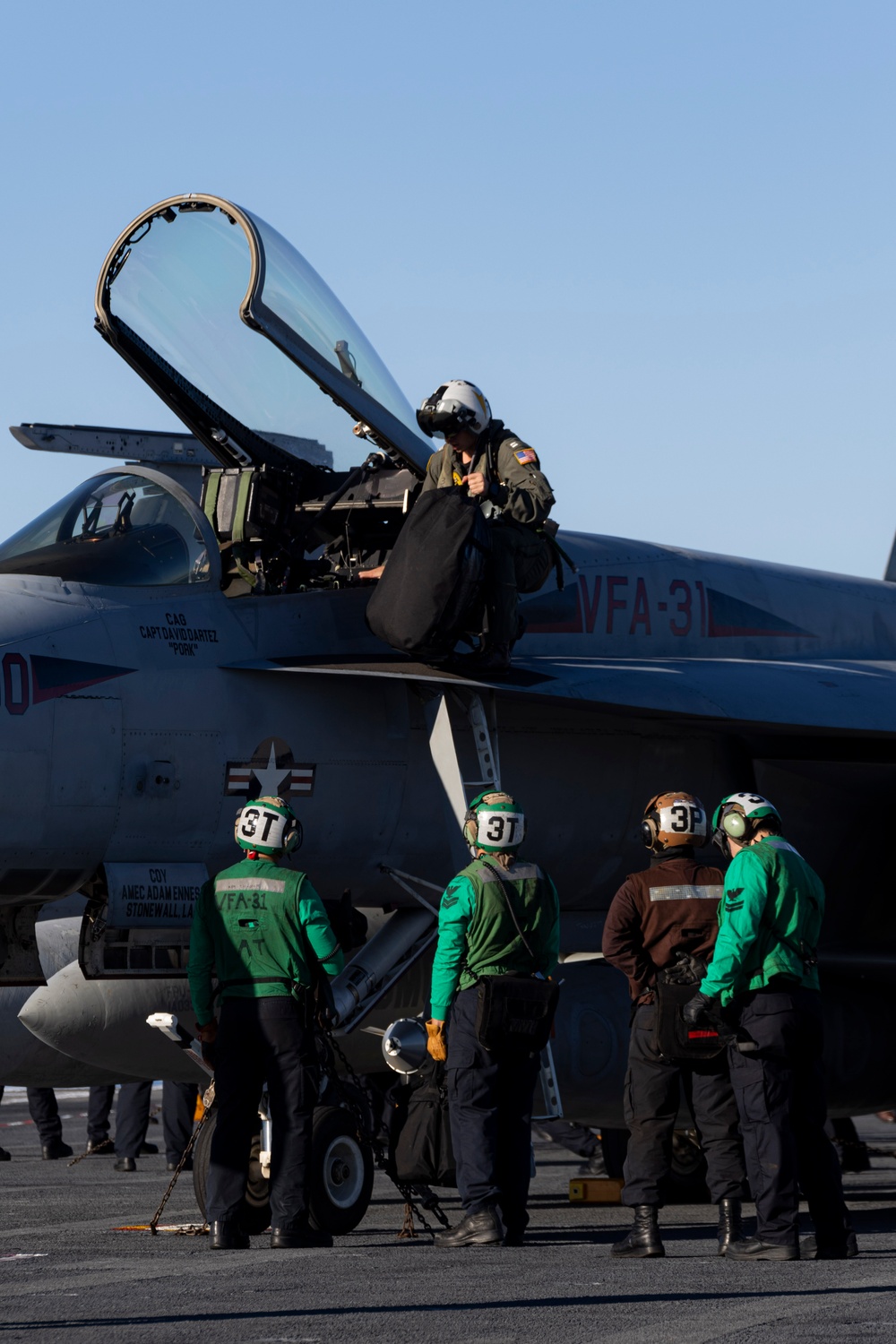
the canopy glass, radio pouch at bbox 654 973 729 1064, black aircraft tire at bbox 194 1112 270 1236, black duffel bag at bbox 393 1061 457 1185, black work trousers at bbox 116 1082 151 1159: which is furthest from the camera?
black work trousers at bbox 116 1082 151 1159

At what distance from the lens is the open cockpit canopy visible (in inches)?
382

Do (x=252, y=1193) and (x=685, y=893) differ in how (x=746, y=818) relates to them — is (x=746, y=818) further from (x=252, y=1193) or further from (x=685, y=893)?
(x=252, y=1193)

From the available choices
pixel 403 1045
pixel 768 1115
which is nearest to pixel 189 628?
pixel 403 1045

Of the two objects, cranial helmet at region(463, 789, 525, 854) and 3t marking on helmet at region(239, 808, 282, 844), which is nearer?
3t marking on helmet at region(239, 808, 282, 844)

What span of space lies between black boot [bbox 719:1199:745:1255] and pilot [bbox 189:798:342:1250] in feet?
5.58

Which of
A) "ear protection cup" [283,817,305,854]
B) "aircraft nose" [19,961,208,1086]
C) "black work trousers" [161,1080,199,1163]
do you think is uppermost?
"ear protection cup" [283,817,305,854]

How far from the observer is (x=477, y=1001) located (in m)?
8.21

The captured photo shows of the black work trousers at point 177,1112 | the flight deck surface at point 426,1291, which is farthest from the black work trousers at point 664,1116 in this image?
the black work trousers at point 177,1112

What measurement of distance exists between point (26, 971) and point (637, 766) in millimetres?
3661

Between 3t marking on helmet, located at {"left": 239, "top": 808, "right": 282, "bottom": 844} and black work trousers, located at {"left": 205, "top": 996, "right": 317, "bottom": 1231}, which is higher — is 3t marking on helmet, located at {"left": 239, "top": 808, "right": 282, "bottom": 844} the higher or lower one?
the higher one

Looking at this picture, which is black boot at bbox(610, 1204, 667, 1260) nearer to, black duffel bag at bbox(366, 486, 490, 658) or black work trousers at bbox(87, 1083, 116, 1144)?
black duffel bag at bbox(366, 486, 490, 658)

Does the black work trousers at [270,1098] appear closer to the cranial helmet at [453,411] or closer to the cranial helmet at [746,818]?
the cranial helmet at [746,818]

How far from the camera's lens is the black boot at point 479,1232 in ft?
26.2

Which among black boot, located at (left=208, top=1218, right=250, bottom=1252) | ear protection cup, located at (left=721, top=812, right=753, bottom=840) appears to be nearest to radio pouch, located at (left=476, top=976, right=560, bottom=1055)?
ear protection cup, located at (left=721, top=812, right=753, bottom=840)
